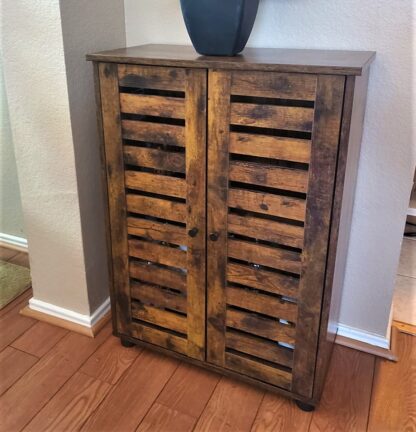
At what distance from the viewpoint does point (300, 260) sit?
1303 millimetres

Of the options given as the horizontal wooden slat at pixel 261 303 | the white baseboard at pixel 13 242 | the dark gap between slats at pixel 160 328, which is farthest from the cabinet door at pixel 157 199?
the white baseboard at pixel 13 242

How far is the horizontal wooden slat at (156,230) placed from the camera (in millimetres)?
1453

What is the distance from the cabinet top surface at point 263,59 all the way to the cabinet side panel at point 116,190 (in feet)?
0.26

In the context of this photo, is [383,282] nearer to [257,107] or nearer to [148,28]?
[257,107]

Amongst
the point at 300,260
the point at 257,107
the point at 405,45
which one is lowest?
the point at 300,260

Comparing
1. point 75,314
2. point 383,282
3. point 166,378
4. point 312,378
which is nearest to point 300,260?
point 312,378

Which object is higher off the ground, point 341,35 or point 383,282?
point 341,35

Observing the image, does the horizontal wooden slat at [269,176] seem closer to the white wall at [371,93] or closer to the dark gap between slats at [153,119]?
the dark gap between slats at [153,119]

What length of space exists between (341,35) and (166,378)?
48.8 inches

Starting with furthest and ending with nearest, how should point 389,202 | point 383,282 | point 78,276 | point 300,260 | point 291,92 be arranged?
point 78,276, point 383,282, point 389,202, point 300,260, point 291,92

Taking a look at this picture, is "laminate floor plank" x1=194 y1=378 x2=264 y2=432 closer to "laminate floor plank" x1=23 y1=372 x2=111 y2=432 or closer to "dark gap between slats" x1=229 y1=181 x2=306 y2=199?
"laminate floor plank" x1=23 y1=372 x2=111 y2=432

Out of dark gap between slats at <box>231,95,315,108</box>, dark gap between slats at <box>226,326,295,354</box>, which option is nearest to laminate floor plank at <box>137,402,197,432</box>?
dark gap between slats at <box>226,326,295,354</box>

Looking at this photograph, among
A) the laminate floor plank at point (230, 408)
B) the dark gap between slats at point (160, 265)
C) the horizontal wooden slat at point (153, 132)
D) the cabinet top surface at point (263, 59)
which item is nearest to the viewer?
the cabinet top surface at point (263, 59)


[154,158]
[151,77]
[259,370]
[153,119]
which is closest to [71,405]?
Answer: [259,370]
